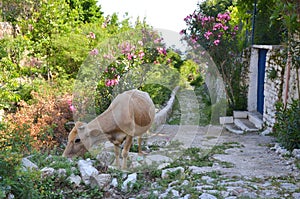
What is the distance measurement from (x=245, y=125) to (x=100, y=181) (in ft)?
21.9

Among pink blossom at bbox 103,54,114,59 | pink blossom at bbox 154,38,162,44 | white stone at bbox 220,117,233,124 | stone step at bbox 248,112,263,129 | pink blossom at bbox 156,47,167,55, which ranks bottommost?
white stone at bbox 220,117,233,124

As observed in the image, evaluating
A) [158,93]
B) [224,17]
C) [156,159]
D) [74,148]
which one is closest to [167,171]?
[156,159]

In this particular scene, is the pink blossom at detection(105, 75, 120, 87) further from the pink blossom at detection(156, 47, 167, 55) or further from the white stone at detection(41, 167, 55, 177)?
the white stone at detection(41, 167, 55, 177)

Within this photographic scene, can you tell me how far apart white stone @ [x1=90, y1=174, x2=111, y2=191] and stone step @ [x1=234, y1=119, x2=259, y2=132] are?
20.1 ft

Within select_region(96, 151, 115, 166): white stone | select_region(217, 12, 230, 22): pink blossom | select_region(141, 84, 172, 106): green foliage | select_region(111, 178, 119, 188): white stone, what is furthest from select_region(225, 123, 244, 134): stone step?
select_region(111, 178, 119, 188): white stone

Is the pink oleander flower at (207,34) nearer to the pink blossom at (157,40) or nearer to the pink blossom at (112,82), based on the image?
the pink blossom at (157,40)

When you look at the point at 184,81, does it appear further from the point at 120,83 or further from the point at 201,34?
the point at 120,83

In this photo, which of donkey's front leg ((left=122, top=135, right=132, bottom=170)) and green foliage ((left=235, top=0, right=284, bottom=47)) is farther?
green foliage ((left=235, top=0, right=284, bottom=47))

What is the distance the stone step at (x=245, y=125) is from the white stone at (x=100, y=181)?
20.1ft

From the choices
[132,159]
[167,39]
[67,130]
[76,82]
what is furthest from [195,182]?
[167,39]

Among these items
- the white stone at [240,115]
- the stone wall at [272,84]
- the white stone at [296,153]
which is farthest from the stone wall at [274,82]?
the white stone at [296,153]

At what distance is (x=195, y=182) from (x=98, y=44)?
27.8ft

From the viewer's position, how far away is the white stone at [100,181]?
17.8ft

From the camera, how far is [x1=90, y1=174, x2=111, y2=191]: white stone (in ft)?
17.8
